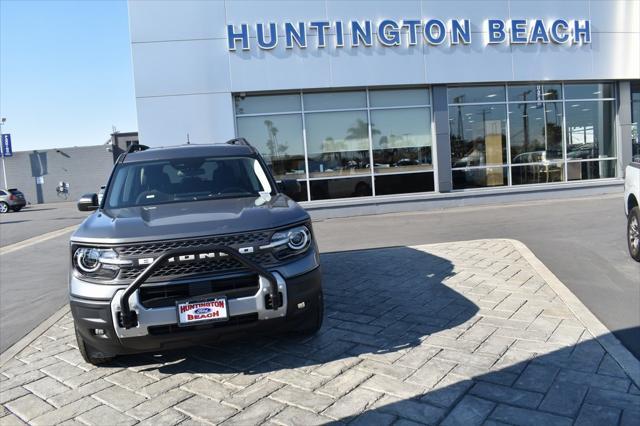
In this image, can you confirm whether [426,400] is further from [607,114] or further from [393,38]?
[607,114]

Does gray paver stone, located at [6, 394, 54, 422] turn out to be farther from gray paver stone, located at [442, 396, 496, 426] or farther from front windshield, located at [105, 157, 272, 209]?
gray paver stone, located at [442, 396, 496, 426]

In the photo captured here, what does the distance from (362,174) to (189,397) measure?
11432 millimetres

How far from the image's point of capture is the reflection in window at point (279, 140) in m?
13.9

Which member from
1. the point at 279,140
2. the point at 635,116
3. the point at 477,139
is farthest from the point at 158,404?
the point at 635,116

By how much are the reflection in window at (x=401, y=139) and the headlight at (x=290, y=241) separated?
10.8 meters

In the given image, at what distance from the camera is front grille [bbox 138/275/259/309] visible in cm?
347

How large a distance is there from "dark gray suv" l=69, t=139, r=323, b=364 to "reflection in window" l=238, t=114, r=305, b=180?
1001 centimetres

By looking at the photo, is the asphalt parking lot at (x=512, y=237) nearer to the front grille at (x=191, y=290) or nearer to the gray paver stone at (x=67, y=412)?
the gray paver stone at (x=67, y=412)

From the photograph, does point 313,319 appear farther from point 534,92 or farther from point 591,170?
point 591,170

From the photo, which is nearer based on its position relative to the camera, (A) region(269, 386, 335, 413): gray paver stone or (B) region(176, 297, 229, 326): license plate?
(A) region(269, 386, 335, 413): gray paver stone

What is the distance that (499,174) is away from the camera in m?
15.2

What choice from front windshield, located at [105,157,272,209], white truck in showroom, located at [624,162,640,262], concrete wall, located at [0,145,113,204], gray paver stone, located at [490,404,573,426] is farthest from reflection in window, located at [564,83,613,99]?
concrete wall, located at [0,145,113,204]

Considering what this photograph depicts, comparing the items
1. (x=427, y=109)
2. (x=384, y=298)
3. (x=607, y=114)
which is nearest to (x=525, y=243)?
(x=384, y=298)

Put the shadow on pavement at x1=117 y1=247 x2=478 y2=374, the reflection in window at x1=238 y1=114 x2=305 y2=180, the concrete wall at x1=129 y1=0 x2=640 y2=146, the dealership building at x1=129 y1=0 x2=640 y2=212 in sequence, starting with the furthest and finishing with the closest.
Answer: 1. the reflection in window at x1=238 y1=114 x2=305 y2=180
2. the dealership building at x1=129 y1=0 x2=640 y2=212
3. the concrete wall at x1=129 y1=0 x2=640 y2=146
4. the shadow on pavement at x1=117 y1=247 x2=478 y2=374
